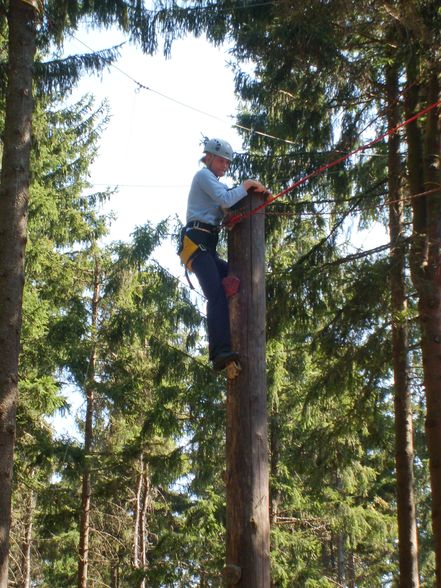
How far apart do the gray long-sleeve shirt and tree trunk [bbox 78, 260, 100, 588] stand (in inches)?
471

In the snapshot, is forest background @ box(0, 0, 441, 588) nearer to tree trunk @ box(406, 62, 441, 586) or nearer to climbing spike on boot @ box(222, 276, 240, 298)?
tree trunk @ box(406, 62, 441, 586)

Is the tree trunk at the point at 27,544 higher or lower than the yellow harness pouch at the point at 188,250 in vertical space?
lower

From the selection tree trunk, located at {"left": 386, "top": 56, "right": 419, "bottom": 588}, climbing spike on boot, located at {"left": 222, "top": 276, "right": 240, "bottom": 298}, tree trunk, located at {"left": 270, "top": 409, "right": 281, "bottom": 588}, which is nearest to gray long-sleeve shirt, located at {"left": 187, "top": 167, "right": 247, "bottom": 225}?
climbing spike on boot, located at {"left": 222, "top": 276, "right": 240, "bottom": 298}

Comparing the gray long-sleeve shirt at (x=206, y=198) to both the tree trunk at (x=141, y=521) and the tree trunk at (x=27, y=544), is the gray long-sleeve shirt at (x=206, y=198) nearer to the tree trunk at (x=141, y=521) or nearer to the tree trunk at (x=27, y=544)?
the tree trunk at (x=141, y=521)

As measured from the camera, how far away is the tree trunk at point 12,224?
779 cm

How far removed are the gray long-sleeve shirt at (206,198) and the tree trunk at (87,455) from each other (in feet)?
39.3

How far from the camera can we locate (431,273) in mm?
8383

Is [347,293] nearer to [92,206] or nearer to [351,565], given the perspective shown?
[92,206]

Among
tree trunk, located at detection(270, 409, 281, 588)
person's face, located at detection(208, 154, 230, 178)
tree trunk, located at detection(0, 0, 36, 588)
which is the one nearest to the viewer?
person's face, located at detection(208, 154, 230, 178)

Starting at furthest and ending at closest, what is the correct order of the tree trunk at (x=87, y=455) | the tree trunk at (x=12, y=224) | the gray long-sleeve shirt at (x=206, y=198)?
the tree trunk at (x=87, y=455) → the tree trunk at (x=12, y=224) → the gray long-sleeve shirt at (x=206, y=198)

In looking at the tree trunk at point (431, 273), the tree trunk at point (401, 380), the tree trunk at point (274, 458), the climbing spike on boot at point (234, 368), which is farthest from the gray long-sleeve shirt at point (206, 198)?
the tree trunk at point (274, 458)

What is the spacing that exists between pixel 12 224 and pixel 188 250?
10.9 ft

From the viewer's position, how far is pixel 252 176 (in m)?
12.1

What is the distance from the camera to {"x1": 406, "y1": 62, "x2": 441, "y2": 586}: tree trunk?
786 cm
